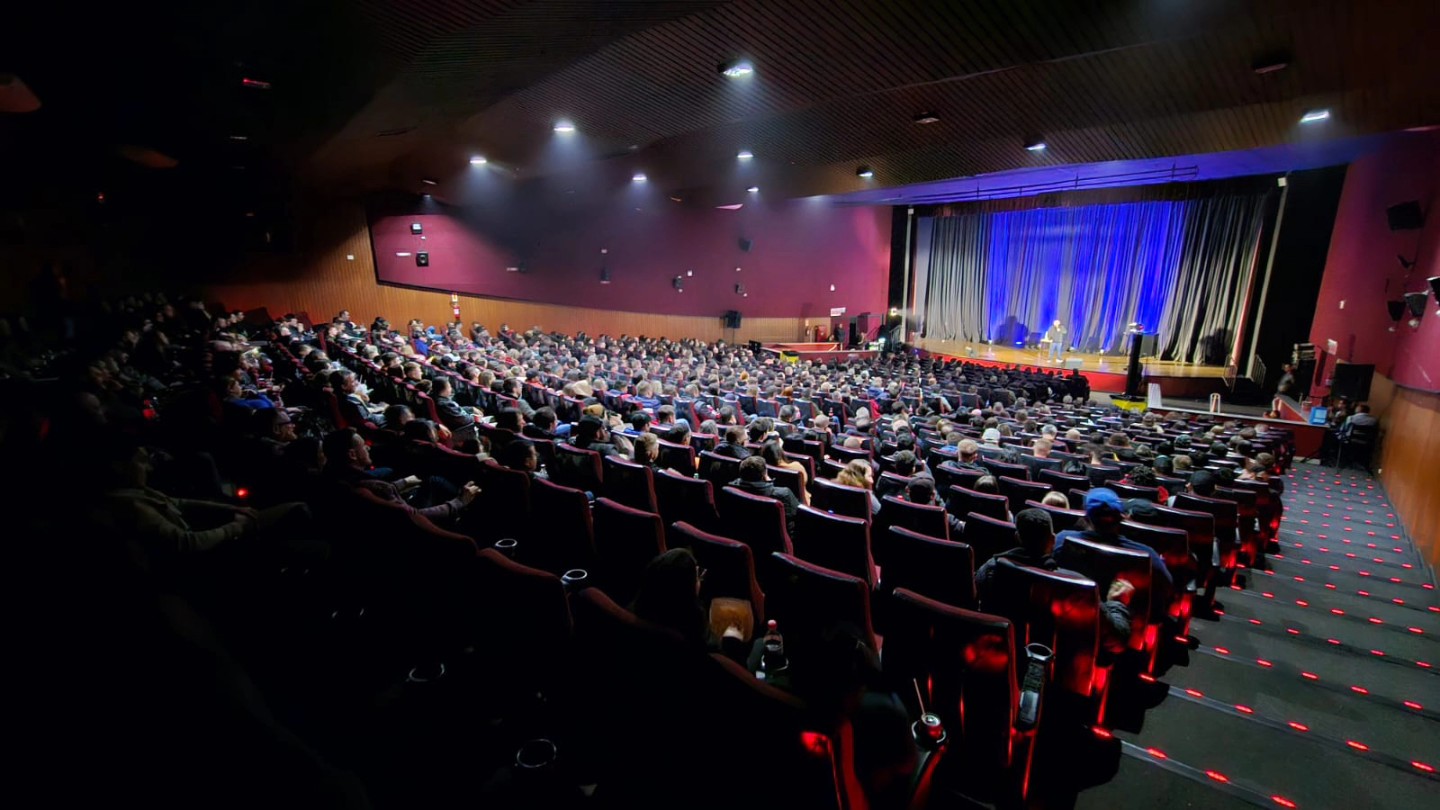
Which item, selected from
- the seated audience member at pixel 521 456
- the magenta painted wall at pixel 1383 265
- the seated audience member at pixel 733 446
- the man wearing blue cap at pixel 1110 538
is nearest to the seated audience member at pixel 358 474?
the seated audience member at pixel 521 456

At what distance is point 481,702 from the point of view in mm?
2527

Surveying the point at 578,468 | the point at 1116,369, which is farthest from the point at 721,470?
the point at 1116,369

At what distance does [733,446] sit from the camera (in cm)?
518

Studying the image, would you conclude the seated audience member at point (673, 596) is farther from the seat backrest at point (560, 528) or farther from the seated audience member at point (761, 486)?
the seated audience member at point (761, 486)

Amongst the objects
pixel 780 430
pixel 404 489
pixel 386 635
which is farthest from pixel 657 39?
pixel 386 635

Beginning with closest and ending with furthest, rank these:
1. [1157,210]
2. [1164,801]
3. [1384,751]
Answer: [1164,801], [1384,751], [1157,210]

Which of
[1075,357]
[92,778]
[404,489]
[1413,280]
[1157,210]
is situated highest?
[1157,210]

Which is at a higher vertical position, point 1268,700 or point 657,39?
point 657,39

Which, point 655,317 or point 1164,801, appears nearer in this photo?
point 1164,801

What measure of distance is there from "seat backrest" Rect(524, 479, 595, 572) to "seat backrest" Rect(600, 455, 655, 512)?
663mm

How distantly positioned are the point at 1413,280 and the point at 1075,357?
410 inches

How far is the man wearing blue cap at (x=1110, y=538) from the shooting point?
290 cm

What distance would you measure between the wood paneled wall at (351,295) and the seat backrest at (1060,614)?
1759 centimetres

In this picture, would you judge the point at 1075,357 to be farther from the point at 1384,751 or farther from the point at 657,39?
the point at 1384,751
